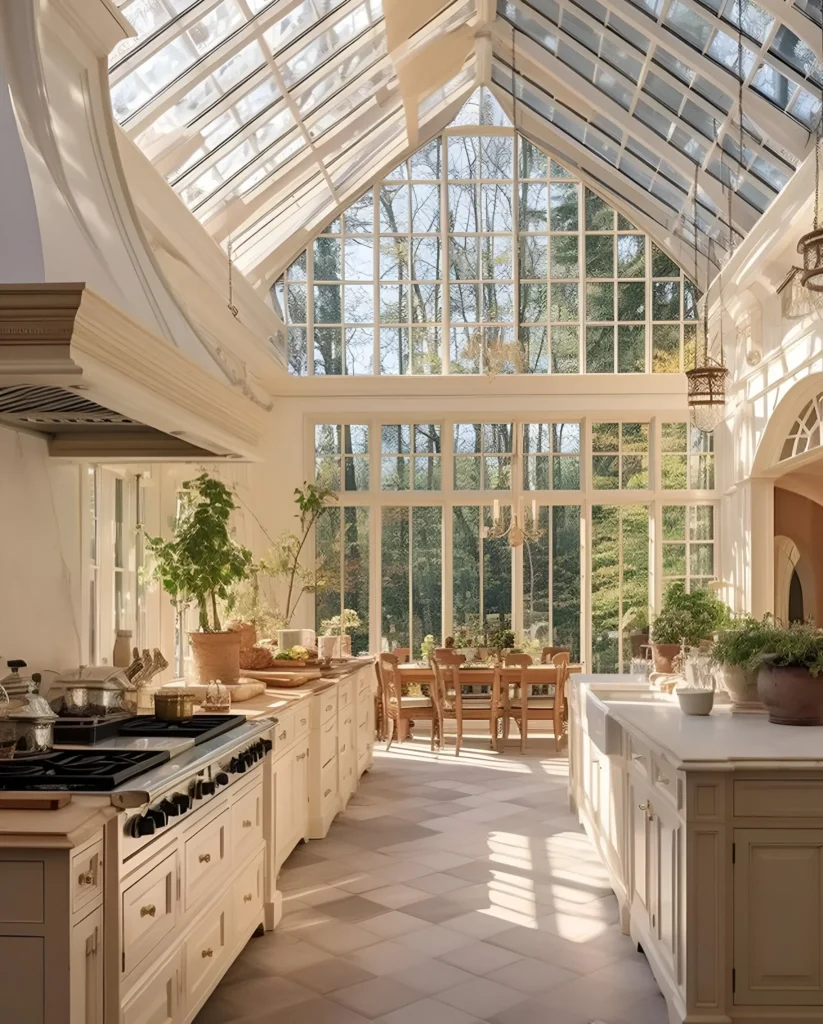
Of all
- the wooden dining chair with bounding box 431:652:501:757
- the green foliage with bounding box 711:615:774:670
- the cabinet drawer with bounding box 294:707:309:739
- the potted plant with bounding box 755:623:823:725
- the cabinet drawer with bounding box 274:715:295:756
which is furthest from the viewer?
the wooden dining chair with bounding box 431:652:501:757

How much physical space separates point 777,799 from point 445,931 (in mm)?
2211

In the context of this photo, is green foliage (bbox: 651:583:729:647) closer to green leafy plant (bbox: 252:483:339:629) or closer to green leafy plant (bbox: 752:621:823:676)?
green leafy plant (bbox: 752:621:823:676)

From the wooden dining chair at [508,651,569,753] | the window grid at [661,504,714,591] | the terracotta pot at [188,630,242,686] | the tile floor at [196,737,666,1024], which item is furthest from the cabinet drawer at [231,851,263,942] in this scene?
the window grid at [661,504,714,591]

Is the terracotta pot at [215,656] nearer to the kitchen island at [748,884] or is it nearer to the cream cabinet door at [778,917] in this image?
the kitchen island at [748,884]

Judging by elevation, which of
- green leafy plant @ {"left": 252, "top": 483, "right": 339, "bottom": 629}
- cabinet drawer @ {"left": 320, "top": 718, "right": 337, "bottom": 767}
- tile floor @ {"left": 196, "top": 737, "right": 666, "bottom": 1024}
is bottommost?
tile floor @ {"left": 196, "top": 737, "right": 666, "bottom": 1024}

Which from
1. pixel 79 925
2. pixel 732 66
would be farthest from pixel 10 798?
pixel 732 66

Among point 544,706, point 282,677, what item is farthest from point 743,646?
point 544,706

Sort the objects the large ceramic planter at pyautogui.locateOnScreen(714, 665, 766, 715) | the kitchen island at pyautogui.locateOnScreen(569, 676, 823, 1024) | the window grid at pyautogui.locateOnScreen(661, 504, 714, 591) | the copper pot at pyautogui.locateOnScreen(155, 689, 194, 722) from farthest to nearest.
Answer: the window grid at pyautogui.locateOnScreen(661, 504, 714, 591) < the large ceramic planter at pyautogui.locateOnScreen(714, 665, 766, 715) < the copper pot at pyautogui.locateOnScreen(155, 689, 194, 722) < the kitchen island at pyautogui.locateOnScreen(569, 676, 823, 1024)

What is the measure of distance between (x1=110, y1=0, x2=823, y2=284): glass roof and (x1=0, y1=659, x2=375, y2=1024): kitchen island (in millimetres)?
4221

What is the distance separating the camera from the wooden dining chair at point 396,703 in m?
11.3

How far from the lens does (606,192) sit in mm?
13250

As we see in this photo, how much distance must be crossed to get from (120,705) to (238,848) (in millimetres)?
808

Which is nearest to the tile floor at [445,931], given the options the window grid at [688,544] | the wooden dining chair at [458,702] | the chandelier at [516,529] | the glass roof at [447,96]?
the wooden dining chair at [458,702]

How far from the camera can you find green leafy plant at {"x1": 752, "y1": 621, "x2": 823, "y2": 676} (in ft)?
15.1
